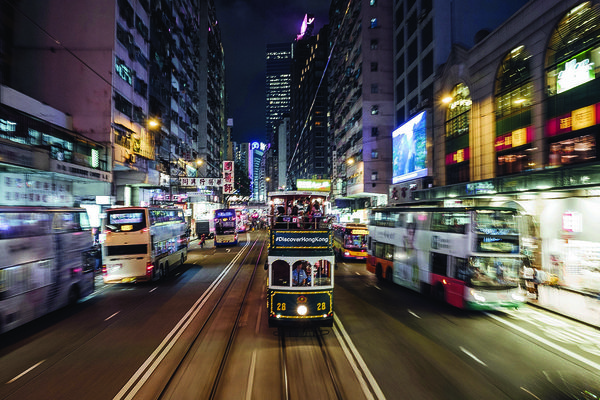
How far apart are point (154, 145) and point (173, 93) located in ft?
41.3

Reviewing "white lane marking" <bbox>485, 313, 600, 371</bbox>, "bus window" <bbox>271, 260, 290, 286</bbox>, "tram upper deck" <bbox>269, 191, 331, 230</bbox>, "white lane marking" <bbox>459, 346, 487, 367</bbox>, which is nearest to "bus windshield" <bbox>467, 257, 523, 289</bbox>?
"white lane marking" <bbox>485, 313, 600, 371</bbox>

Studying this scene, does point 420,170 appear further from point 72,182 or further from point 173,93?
point 173,93

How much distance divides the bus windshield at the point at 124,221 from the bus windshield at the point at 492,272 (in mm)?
14224

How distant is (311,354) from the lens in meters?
7.91

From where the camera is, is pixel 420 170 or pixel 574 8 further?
pixel 420 170

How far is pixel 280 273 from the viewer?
9812mm

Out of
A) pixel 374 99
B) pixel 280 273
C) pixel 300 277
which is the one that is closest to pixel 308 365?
pixel 300 277

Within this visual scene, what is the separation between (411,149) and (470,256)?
2313cm

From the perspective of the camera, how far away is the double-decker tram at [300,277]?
9.28 m

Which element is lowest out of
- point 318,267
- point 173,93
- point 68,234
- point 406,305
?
point 406,305

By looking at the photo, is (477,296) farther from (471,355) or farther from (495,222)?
(471,355)

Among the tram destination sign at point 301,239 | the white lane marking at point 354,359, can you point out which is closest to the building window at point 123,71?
the tram destination sign at point 301,239

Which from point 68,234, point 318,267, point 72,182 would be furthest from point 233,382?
point 72,182

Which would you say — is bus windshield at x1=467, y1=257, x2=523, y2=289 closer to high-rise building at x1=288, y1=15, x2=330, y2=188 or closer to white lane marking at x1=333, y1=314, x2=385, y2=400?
white lane marking at x1=333, y1=314, x2=385, y2=400
